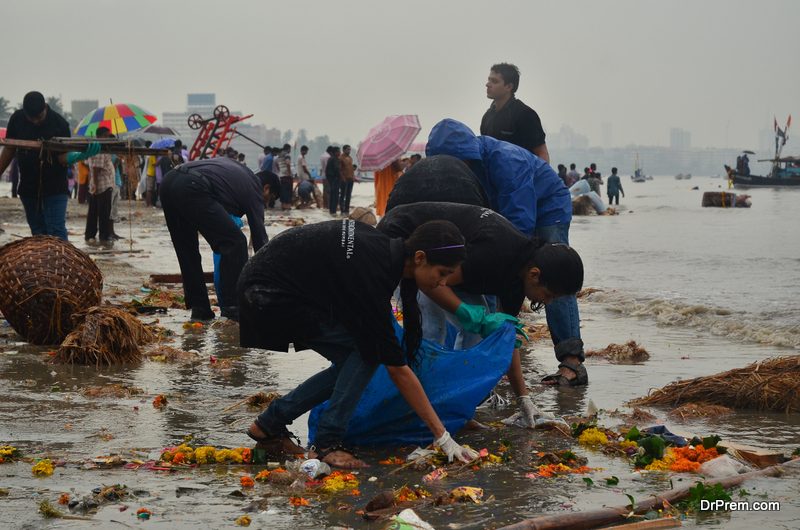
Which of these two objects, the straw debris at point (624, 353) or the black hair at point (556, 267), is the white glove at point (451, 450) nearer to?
the black hair at point (556, 267)

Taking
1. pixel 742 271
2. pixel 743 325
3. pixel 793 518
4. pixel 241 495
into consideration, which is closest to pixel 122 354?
pixel 241 495

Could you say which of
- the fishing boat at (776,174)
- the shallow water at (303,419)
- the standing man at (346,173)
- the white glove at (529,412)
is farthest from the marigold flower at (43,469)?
the fishing boat at (776,174)

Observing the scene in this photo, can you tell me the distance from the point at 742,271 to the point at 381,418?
1092 centimetres

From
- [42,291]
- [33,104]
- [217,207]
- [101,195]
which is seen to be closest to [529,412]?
[217,207]

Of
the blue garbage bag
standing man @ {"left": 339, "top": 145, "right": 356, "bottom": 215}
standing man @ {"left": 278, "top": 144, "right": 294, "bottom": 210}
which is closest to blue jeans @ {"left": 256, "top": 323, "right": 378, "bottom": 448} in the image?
the blue garbage bag

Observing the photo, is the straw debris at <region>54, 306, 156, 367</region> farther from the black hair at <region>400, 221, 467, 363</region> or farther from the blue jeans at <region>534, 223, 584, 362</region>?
the black hair at <region>400, 221, 467, 363</region>

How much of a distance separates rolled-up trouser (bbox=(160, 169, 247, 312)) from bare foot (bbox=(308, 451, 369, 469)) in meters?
3.78

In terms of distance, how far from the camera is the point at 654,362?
741 centimetres

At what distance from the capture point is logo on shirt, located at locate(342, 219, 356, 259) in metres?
4.43

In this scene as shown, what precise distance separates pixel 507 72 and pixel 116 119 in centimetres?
1676

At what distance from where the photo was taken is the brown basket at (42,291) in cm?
754

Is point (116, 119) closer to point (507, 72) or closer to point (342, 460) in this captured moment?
point (507, 72)

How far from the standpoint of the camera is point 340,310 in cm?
452

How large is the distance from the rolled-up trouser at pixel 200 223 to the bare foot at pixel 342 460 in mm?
3783
